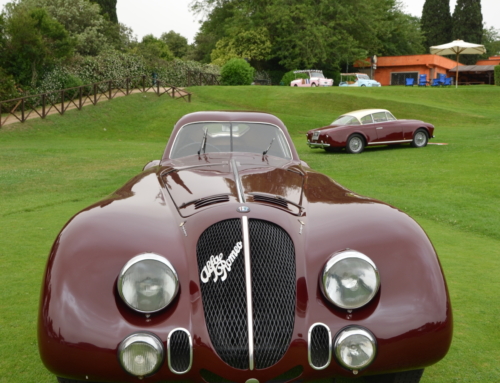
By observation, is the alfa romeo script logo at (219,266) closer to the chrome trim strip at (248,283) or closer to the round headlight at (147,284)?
the chrome trim strip at (248,283)

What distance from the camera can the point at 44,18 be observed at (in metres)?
29.0

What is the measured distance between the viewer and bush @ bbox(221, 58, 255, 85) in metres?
39.8

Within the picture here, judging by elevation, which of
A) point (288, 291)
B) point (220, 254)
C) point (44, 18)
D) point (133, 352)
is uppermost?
point (44, 18)

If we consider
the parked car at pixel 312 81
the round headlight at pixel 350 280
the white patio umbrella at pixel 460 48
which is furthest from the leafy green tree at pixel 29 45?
the round headlight at pixel 350 280

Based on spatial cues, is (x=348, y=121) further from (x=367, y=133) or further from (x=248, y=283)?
(x=248, y=283)

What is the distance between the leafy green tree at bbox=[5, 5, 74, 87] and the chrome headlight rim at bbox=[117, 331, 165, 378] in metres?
28.5

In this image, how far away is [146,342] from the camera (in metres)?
2.32

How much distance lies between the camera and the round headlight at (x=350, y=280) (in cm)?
250

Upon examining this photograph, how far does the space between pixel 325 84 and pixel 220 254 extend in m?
44.0

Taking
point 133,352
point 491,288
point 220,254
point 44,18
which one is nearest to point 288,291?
point 220,254

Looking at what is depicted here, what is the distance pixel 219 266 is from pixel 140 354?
0.54m

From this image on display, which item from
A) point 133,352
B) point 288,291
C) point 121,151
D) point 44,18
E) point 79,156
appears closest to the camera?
point 133,352

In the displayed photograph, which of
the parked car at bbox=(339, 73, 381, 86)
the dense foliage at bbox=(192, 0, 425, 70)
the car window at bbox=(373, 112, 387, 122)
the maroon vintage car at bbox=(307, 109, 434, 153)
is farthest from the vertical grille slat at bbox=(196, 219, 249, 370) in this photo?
the dense foliage at bbox=(192, 0, 425, 70)

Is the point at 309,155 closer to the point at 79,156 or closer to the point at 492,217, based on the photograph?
the point at 79,156
